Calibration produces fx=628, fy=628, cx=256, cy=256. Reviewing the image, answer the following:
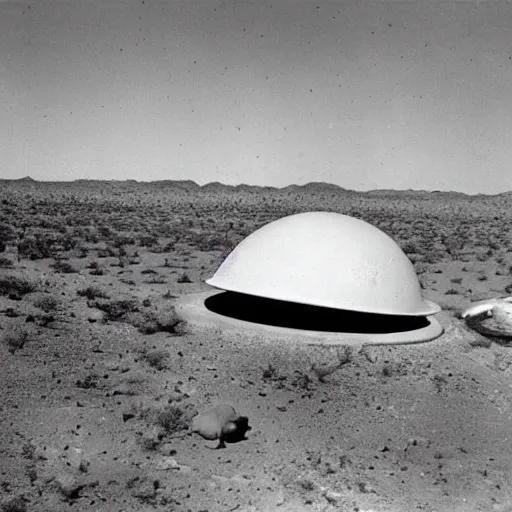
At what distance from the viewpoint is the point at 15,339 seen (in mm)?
8906

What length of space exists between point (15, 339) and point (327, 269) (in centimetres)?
471

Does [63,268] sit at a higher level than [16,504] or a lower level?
higher

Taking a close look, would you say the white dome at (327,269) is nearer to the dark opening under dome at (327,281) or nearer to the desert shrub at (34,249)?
the dark opening under dome at (327,281)

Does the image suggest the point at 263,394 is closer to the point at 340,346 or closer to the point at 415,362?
the point at 340,346

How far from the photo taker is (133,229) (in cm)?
3022

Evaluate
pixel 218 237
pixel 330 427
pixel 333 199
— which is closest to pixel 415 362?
pixel 330 427

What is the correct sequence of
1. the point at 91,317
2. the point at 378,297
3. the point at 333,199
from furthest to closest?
1. the point at 333,199
2. the point at 91,317
3. the point at 378,297

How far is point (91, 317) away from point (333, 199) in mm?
98804

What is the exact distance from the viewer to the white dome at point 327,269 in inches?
381

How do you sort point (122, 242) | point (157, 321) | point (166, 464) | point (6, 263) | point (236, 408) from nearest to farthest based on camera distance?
point (166, 464) < point (236, 408) < point (157, 321) < point (6, 263) < point (122, 242)

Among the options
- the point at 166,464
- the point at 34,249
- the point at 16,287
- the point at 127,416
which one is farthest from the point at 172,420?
the point at 34,249

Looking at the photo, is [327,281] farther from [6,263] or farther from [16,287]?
[6,263]

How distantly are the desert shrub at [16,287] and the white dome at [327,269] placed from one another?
3774 millimetres

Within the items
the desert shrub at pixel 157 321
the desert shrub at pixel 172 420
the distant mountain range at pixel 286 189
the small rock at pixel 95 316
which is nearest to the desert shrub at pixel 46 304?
the small rock at pixel 95 316
